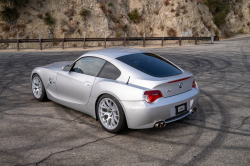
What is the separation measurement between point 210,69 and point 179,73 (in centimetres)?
700

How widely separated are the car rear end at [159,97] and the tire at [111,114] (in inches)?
5.3

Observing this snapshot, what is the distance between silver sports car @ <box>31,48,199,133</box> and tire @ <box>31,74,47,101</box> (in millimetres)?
714

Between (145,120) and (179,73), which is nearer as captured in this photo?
(145,120)

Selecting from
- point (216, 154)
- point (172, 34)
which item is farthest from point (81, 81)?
point (172, 34)

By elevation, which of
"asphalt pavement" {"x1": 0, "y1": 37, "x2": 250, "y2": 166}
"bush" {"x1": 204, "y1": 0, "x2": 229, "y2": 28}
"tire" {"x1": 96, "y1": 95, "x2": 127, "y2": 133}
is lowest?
"asphalt pavement" {"x1": 0, "y1": 37, "x2": 250, "y2": 166}

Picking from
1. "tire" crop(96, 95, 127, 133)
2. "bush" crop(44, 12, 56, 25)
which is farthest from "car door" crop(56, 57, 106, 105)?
"bush" crop(44, 12, 56, 25)

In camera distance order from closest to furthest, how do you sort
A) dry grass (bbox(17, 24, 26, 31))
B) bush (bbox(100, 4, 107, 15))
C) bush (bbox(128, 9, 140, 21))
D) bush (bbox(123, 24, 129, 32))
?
dry grass (bbox(17, 24, 26, 31)), bush (bbox(100, 4, 107, 15)), bush (bbox(123, 24, 129, 32)), bush (bbox(128, 9, 140, 21))

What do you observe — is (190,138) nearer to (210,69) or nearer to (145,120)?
(145,120)

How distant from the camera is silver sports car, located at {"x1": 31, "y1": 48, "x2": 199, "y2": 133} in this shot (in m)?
4.25

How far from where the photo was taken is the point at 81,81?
5.18 m

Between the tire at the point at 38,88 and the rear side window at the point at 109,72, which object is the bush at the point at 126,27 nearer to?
the tire at the point at 38,88

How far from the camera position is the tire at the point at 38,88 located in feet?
20.9

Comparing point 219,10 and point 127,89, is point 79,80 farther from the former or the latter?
point 219,10

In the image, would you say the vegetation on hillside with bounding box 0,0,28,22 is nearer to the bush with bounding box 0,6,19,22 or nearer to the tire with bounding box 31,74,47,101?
the bush with bounding box 0,6,19,22
